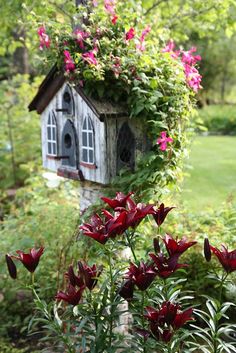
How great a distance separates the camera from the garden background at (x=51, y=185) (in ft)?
12.6

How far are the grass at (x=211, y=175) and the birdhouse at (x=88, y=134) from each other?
1.65m

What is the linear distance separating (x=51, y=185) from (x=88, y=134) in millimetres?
2296

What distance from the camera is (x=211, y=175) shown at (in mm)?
8961

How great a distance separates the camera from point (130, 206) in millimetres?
2326

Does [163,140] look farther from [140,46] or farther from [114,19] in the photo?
[114,19]

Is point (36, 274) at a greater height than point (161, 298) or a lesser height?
lesser

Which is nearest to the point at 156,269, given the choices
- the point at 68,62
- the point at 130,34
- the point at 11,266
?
the point at 11,266

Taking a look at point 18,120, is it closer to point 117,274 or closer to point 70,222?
point 70,222

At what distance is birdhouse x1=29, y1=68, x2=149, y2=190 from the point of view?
3.07 metres

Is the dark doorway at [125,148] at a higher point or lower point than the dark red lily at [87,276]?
higher

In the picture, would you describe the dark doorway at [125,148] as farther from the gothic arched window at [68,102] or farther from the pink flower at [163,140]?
the gothic arched window at [68,102]

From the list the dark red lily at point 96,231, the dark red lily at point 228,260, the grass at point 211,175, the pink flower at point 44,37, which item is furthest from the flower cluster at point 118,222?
the grass at point 211,175

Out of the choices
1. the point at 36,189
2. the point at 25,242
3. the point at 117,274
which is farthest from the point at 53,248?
the point at 36,189

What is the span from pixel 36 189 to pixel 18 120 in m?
2.48
